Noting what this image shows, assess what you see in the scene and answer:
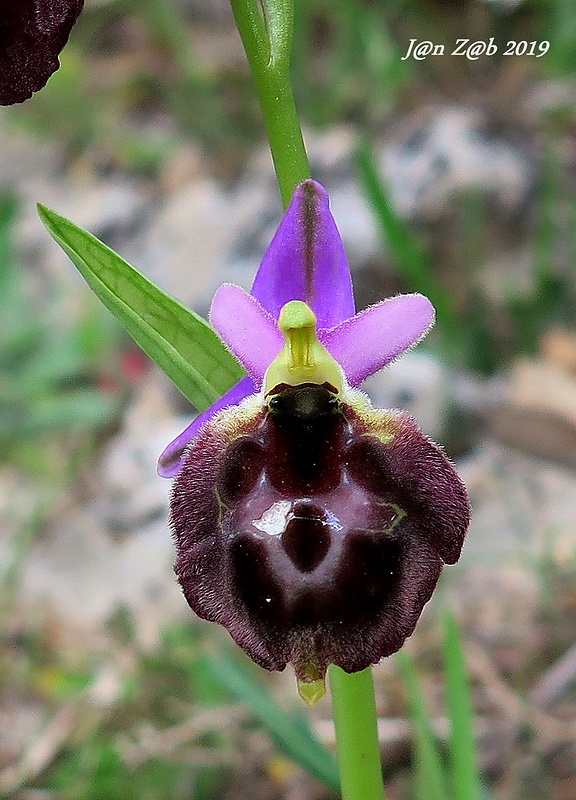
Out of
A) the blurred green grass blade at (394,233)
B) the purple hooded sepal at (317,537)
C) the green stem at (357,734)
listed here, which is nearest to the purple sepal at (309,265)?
→ the purple hooded sepal at (317,537)

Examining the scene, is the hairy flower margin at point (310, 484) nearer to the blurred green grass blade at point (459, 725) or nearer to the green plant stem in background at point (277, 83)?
the green plant stem in background at point (277, 83)

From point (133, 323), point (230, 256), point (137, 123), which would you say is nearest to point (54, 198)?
point (137, 123)

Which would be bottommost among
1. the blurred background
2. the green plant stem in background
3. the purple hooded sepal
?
the blurred background

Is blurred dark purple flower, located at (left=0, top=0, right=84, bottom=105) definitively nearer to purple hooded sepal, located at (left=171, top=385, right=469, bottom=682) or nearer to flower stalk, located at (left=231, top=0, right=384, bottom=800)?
flower stalk, located at (left=231, top=0, right=384, bottom=800)

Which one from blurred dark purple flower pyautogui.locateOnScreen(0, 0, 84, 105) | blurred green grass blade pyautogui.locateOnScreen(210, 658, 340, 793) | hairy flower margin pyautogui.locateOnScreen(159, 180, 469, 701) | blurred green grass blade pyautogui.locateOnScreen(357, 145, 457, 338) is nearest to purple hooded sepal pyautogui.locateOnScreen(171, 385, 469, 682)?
hairy flower margin pyautogui.locateOnScreen(159, 180, 469, 701)

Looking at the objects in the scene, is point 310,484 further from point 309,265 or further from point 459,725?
point 459,725

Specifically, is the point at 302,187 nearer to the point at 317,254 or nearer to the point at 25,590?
the point at 317,254
